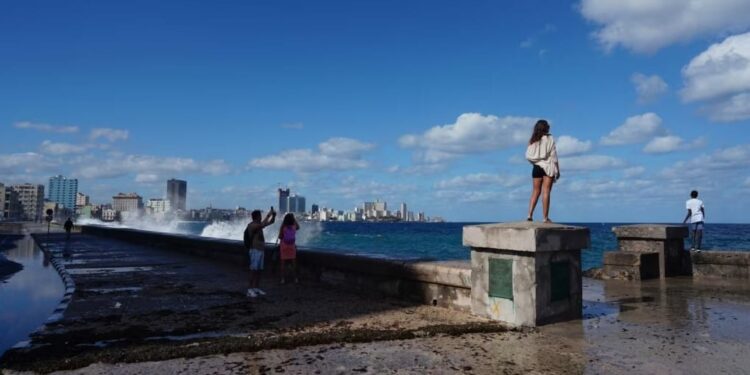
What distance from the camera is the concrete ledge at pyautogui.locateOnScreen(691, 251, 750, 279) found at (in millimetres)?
9875

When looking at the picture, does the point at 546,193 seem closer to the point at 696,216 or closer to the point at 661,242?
the point at 661,242

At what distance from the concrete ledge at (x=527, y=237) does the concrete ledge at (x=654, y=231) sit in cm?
477

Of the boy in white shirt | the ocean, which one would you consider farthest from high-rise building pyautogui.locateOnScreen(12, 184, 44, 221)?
the boy in white shirt

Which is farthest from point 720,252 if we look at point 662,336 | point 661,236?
point 662,336

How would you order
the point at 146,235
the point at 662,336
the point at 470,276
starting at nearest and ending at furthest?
the point at 662,336 < the point at 470,276 < the point at 146,235

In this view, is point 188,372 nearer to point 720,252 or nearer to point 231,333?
point 231,333

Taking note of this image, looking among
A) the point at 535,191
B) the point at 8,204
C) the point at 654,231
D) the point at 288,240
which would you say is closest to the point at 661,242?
the point at 654,231

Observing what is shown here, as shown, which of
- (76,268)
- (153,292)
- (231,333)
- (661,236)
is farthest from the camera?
(76,268)

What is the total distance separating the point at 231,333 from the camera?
18.5ft

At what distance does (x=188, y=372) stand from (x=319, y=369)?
1.06 metres

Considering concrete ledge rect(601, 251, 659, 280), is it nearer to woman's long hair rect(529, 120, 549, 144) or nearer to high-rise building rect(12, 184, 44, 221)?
woman's long hair rect(529, 120, 549, 144)

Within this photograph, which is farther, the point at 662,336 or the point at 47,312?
the point at 47,312

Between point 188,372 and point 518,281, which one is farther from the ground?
point 518,281

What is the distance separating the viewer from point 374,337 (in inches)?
207
